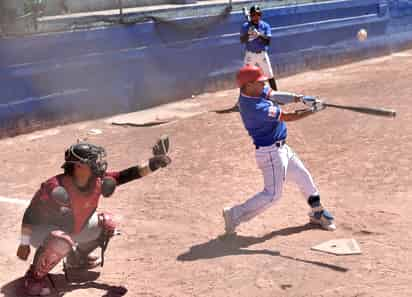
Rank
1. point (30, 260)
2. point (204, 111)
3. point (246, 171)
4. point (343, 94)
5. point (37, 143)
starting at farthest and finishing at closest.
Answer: point (343, 94)
point (204, 111)
point (37, 143)
point (246, 171)
point (30, 260)

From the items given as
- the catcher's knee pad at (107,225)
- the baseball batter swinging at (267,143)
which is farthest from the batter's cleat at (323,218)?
the catcher's knee pad at (107,225)

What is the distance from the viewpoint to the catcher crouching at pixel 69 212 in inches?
207

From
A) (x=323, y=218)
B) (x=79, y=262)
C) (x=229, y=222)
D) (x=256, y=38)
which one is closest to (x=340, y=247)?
(x=323, y=218)

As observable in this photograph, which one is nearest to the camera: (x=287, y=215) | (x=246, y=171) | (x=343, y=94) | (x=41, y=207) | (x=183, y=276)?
(x=41, y=207)

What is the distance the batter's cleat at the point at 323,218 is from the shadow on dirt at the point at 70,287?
2.05 meters

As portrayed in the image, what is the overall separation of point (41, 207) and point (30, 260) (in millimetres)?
1135

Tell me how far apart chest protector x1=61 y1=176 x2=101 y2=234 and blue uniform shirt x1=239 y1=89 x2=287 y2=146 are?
1.51 metres

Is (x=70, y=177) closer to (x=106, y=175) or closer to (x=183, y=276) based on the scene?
(x=106, y=175)

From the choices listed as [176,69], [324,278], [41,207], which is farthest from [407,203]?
[176,69]

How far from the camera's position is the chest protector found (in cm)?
541

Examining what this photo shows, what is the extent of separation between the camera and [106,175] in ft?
18.7

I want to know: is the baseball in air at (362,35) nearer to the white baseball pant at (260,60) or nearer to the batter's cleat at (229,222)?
the white baseball pant at (260,60)

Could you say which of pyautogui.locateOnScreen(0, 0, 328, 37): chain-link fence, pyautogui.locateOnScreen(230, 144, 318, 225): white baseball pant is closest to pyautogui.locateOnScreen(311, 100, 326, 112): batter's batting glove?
pyautogui.locateOnScreen(230, 144, 318, 225): white baseball pant

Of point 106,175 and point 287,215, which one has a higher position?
point 106,175
